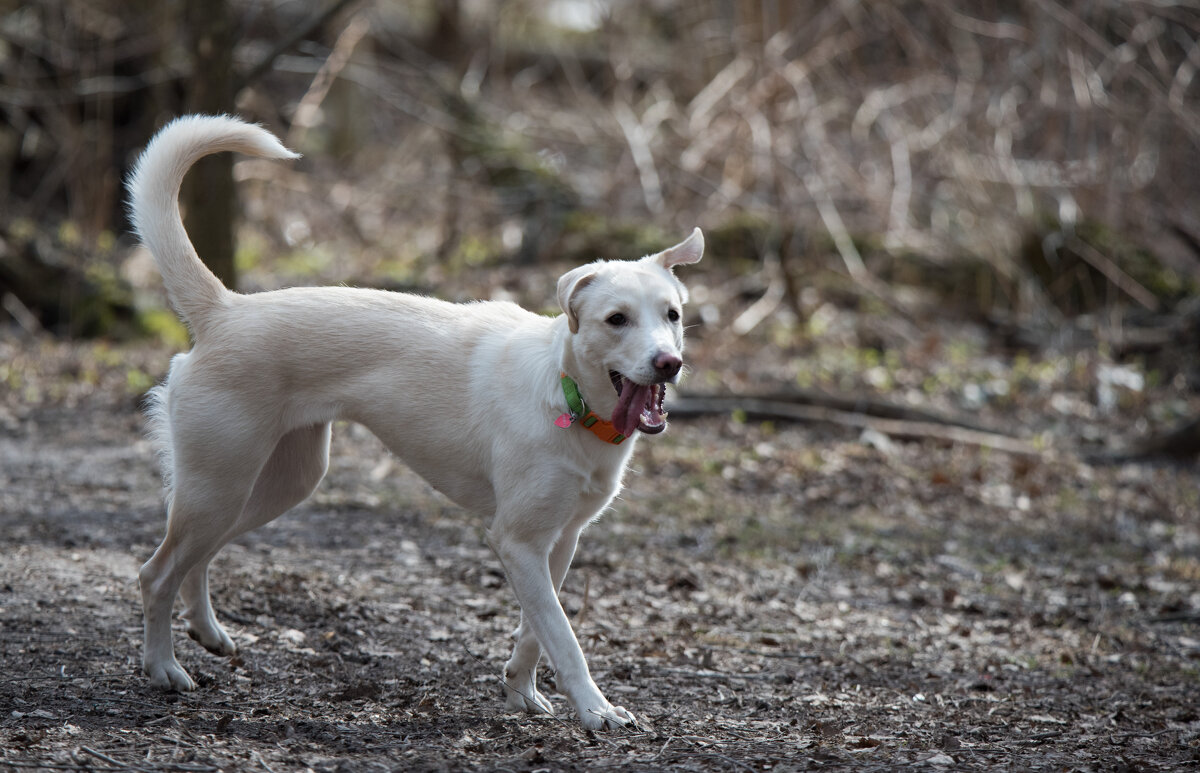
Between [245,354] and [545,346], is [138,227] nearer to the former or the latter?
[245,354]

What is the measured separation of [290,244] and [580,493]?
31.4 feet

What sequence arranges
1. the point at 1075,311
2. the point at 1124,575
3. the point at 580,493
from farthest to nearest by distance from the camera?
the point at 1075,311, the point at 1124,575, the point at 580,493

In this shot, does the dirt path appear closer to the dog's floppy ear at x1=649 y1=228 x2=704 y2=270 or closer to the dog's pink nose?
the dog's pink nose

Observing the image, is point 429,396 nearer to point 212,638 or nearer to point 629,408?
point 629,408

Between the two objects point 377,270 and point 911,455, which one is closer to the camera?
point 911,455

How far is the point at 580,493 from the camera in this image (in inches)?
142

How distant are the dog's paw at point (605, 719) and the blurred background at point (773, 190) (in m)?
5.75

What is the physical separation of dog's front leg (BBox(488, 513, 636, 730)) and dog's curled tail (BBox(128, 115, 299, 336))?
1278mm

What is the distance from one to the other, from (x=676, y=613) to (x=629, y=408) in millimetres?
1741

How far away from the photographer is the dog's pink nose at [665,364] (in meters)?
3.37

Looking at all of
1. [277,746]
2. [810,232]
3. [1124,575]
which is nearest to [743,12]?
[810,232]

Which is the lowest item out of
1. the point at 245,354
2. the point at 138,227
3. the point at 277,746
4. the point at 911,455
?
the point at 911,455

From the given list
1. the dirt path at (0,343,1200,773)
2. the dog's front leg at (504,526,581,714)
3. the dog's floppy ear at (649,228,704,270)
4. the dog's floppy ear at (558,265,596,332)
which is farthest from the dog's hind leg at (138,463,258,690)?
the dog's floppy ear at (649,228,704,270)

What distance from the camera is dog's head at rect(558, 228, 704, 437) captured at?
11.2ft
